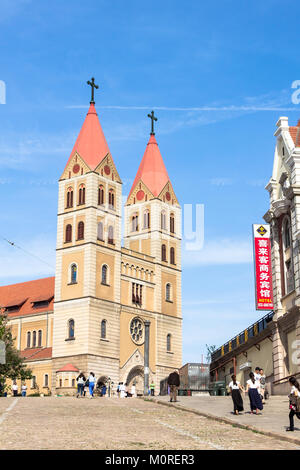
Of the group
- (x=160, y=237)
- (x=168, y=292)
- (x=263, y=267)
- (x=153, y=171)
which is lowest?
(x=263, y=267)

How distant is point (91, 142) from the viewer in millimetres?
71125

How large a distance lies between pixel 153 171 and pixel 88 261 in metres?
19.0

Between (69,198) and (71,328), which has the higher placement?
(69,198)

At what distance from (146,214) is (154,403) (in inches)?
1945

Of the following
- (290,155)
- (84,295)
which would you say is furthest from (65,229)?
(290,155)

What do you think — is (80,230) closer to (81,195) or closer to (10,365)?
(81,195)

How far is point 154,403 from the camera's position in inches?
1175

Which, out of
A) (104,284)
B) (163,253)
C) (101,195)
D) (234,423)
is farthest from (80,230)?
(234,423)

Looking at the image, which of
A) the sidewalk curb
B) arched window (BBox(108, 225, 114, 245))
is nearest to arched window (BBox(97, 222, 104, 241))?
arched window (BBox(108, 225, 114, 245))

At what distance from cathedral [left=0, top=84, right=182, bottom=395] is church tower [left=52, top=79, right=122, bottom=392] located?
9cm

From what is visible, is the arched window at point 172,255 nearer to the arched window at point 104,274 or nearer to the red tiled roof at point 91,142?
the arched window at point 104,274

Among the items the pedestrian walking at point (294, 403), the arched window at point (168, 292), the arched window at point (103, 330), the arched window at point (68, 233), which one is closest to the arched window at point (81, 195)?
the arched window at point (68, 233)

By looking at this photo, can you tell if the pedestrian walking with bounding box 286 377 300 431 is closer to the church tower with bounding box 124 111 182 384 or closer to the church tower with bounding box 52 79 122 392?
the church tower with bounding box 52 79 122 392

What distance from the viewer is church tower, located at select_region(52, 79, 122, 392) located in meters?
63.1
